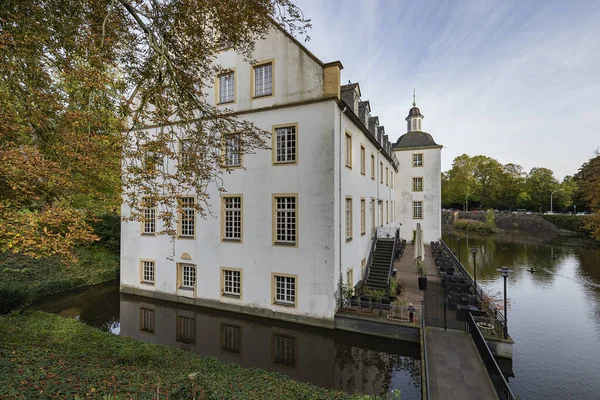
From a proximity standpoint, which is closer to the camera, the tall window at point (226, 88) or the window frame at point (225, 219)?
the window frame at point (225, 219)

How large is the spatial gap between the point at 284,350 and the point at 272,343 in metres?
0.73

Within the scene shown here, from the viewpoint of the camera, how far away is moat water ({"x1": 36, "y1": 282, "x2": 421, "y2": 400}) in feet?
31.1

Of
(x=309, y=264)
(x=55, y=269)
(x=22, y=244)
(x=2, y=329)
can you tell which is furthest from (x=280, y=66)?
(x=55, y=269)

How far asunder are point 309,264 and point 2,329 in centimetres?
1113

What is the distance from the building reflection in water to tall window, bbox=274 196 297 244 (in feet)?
12.5

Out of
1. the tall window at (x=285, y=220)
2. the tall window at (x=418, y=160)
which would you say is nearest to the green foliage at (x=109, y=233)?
the tall window at (x=285, y=220)

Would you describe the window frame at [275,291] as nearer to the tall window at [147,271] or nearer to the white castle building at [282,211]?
the white castle building at [282,211]

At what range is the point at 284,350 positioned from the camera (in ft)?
36.5

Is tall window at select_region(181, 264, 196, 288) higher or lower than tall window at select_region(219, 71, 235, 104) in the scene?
lower

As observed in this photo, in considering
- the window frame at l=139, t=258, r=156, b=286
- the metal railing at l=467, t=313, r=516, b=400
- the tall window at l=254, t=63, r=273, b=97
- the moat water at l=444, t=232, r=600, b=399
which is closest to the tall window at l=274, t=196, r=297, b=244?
the tall window at l=254, t=63, r=273, b=97

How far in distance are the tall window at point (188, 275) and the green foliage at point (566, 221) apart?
5800 cm

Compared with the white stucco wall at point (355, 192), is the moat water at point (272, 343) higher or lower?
lower

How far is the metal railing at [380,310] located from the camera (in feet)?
39.0

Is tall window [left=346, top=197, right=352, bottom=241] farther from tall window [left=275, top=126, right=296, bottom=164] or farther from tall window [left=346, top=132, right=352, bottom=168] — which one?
tall window [left=275, top=126, right=296, bottom=164]
